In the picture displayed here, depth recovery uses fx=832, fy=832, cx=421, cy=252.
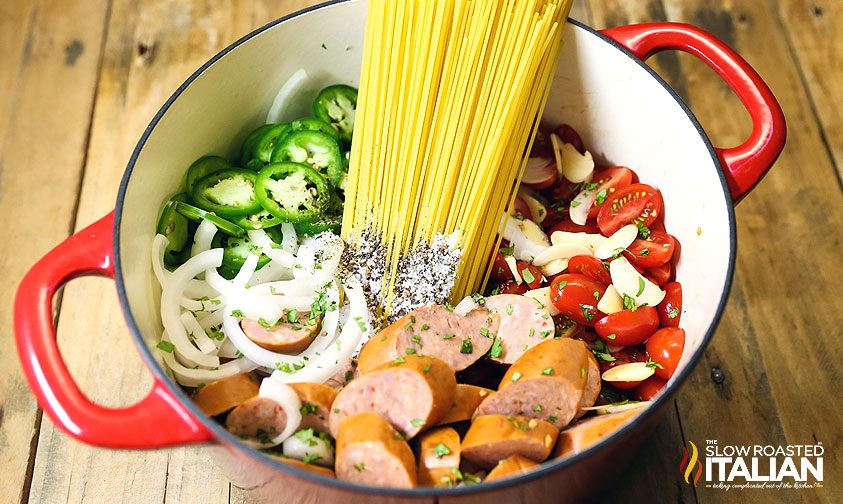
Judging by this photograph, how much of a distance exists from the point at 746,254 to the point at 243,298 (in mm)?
1188

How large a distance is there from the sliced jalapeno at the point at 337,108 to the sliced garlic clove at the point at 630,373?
76 cm

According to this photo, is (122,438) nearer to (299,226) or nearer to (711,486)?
(299,226)

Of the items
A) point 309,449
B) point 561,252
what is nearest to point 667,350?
point 561,252

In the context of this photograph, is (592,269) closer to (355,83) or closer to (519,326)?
(519,326)

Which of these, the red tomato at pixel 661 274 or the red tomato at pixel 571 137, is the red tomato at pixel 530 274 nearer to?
the red tomato at pixel 661 274

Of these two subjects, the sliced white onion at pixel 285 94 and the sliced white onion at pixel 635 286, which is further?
the sliced white onion at pixel 285 94

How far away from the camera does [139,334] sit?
123 centimetres

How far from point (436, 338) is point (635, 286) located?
405 mm

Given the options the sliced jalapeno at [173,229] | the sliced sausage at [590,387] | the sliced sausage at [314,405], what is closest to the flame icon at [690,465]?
the sliced sausage at [590,387]

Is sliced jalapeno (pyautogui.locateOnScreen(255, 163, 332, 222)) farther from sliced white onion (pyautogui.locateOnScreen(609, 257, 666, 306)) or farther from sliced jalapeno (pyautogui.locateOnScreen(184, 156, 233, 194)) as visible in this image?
sliced white onion (pyautogui.locateOnScreen(609, 257, 666, 306))

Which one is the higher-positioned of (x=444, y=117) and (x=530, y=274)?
(x=444, y=117)

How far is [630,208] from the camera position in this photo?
1.68 metres

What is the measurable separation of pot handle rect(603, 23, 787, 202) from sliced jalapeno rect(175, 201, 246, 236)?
0.83 meters

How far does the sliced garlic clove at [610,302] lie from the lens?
1562 mm
